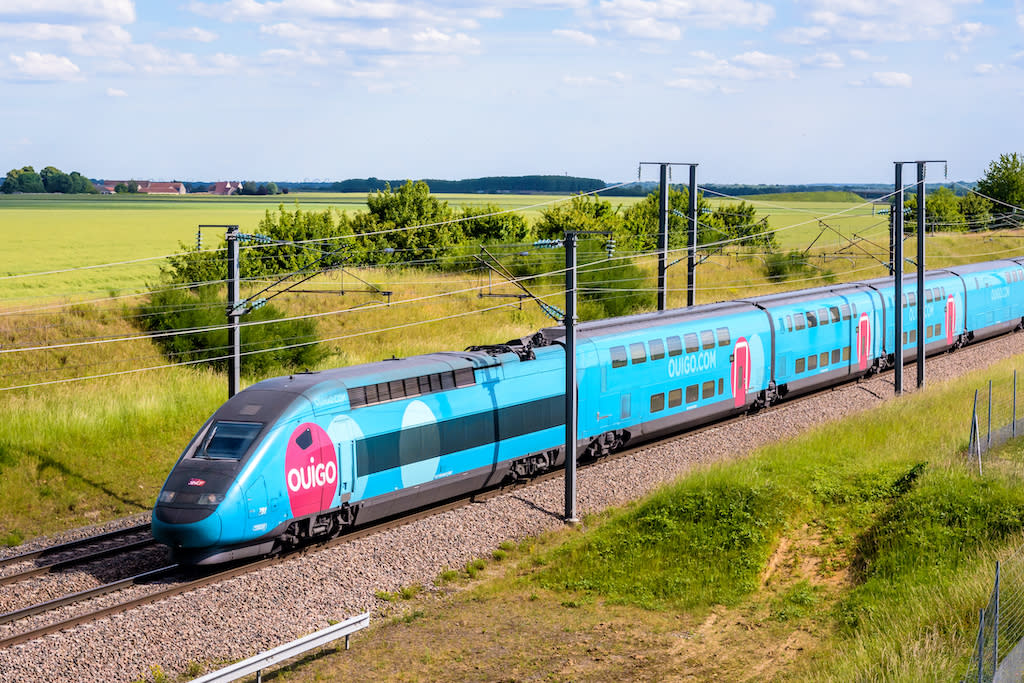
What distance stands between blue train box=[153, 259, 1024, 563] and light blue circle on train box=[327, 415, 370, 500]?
0.03m

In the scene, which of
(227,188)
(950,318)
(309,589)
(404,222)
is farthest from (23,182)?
(309,589)

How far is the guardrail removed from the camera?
14758 mm

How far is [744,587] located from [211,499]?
30.9ft

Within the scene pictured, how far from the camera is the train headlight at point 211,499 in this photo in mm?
18875

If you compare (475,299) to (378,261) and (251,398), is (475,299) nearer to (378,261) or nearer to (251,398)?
(378,261)

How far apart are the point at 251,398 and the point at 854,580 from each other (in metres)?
11.4

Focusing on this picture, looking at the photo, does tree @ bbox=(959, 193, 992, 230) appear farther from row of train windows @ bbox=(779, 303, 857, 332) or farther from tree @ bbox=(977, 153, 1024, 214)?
row of train windows @ bbox=(779, 303, 857, 332)

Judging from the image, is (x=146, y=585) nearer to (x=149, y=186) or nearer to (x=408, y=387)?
(x=408, y=387)

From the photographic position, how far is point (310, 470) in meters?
20.2

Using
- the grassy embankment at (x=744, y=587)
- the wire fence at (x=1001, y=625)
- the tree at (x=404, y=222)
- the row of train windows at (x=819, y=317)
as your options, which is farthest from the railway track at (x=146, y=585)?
the tree at (x=404, y=222)

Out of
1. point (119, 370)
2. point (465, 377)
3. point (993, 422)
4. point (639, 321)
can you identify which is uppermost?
point (639, 321)

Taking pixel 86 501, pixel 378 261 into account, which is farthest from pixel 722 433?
pixel 378 261

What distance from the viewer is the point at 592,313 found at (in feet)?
183

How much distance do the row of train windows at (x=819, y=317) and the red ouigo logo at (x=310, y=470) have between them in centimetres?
1913
